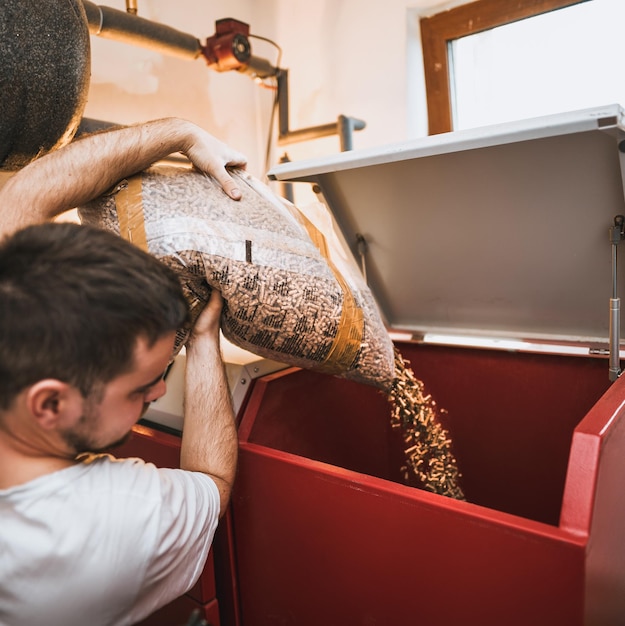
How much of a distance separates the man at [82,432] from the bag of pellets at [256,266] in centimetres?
16

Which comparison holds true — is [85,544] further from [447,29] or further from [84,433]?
[447,29]

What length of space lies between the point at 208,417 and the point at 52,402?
32 centimetres

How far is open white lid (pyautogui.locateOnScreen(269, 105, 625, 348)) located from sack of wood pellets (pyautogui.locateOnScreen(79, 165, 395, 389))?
26cm

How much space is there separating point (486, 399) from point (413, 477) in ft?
0.93

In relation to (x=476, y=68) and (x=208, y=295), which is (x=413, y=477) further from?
(x=476, y=68)

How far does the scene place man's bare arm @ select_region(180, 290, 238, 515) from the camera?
826mm

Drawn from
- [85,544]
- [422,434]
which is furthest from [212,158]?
[422,434]

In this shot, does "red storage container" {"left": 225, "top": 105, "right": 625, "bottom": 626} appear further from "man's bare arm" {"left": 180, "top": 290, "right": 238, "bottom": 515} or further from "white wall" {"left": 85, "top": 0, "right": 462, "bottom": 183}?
"white wall" {"left": 85, "top": 0, "right": 462, "bottom": 183}

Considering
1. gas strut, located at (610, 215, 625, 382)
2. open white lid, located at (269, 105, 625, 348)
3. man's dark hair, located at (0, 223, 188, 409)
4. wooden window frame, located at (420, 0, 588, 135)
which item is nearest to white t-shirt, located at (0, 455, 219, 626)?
man's dark hair, located at (0, 223, 188, 409)

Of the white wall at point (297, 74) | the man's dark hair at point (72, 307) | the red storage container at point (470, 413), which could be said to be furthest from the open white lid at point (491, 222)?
the white wall at point (297, 74)

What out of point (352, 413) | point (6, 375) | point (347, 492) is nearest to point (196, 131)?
point (6, 375)

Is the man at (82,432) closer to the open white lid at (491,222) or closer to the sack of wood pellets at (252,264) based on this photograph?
the sack of wood pellets at (252,264)

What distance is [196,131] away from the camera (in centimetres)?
89

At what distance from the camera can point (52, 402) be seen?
0.57 metres
